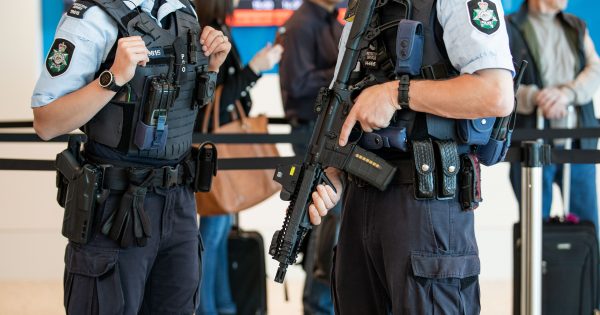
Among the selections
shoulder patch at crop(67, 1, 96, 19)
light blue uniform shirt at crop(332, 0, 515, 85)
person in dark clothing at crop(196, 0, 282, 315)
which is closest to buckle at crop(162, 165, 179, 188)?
shoulder patch at crop(67, 1, 96, 19)

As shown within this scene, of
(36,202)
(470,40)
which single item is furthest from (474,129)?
(36,202)

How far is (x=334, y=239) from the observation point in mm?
3738

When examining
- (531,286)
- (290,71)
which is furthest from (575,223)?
(290,71)

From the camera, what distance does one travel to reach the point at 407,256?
1.94m

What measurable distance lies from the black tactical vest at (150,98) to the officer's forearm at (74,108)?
2.8 inches

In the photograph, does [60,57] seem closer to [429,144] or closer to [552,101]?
[429,144]

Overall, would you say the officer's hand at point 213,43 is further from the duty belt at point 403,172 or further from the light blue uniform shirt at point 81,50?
the duty belt at point 403,172

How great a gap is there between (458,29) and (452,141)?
0.27m

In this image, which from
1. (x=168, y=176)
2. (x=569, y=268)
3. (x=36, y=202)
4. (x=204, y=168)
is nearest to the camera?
(x=168, y=176)

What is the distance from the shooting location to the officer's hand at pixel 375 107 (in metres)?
1.92

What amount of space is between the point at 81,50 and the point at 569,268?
2216mm

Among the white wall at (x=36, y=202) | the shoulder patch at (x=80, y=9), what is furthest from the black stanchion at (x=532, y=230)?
the white wall at (x=36, y=202)

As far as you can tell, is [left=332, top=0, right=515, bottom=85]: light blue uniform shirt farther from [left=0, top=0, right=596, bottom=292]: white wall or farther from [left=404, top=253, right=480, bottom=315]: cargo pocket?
[left=0, top=0, right=596, bottom=292]: white wall

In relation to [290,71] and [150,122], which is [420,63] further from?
[290,71]
